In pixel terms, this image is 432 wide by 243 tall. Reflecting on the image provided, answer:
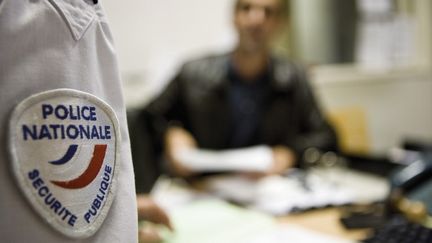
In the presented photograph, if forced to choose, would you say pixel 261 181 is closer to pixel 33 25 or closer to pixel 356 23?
pixel 33 25

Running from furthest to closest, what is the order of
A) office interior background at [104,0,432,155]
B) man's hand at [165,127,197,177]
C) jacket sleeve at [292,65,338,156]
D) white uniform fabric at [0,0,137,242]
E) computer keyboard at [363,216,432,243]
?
office interior background at [104,0,432,155], jacket sleeve at [292,65,338,156], man's hand at [165,127,197,177], computer keyboard at [363,216,432,243], white uniform fabric at [0,0,137,242]

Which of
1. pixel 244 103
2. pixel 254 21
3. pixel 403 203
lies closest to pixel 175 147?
pixel 244 103

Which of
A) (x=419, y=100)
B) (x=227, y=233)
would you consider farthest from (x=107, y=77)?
(x=419, y=100)

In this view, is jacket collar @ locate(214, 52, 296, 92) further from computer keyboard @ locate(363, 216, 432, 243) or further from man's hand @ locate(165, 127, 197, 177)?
computer keyboard @ locate(363, 216, 432, 243)

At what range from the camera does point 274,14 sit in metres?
1.58

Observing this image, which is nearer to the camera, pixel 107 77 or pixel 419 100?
pixel 107 77

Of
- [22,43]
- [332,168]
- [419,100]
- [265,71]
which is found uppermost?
[22,43]

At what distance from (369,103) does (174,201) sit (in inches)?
77.6

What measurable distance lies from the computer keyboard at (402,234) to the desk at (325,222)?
0.05 meters

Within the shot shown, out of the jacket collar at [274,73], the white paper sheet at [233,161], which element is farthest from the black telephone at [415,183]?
the jacket collar at [274,73]

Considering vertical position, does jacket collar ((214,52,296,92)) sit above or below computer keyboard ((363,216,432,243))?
above

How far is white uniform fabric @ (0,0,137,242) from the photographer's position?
27 centimetres

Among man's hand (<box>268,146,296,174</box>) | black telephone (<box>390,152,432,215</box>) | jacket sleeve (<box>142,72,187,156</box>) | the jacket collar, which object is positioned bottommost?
man's hand (<box>268,146,296,174</box>)

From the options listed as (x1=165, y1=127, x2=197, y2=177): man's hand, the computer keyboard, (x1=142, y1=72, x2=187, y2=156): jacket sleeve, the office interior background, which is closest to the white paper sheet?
(x1=165, y1=127, x2=197, y2=177): man's hand
